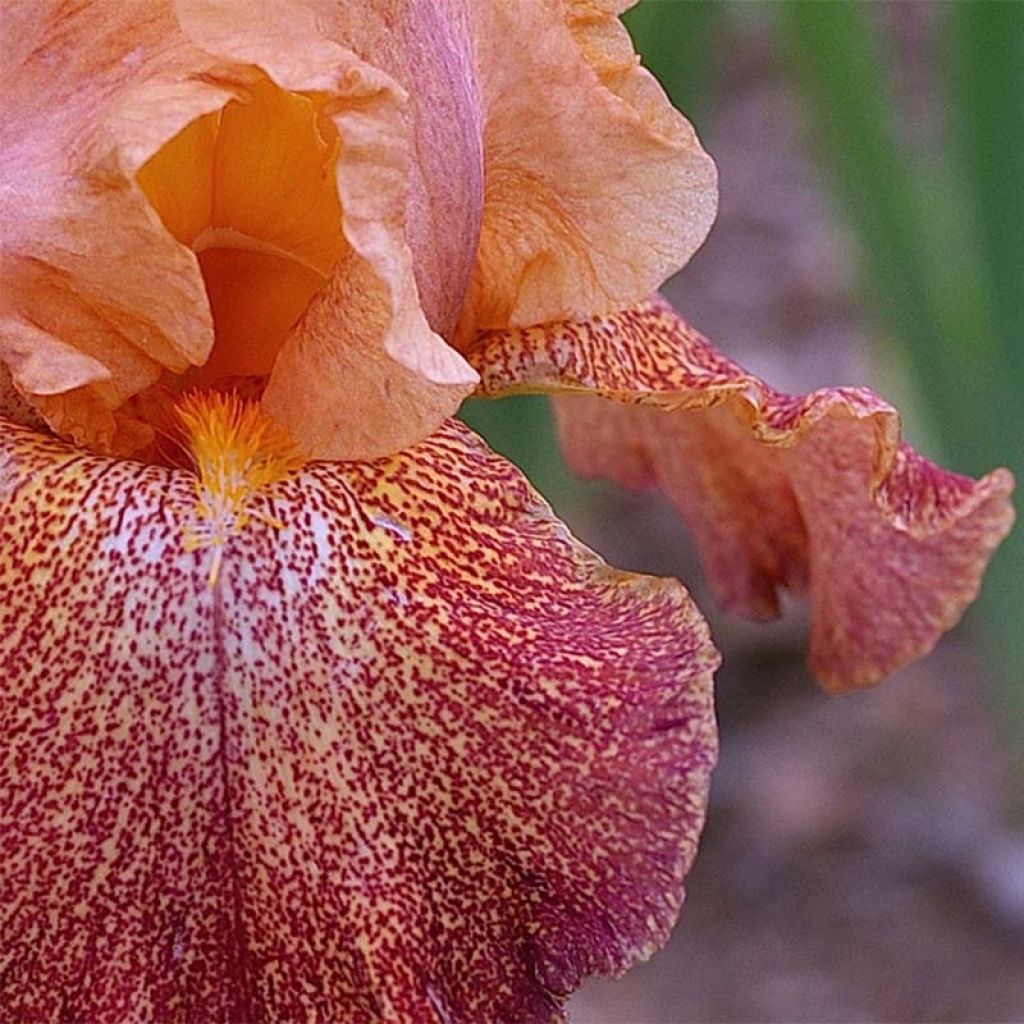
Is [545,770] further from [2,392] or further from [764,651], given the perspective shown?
[764,651]

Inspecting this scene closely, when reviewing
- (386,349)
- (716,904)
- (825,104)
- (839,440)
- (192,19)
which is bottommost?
(716,904)

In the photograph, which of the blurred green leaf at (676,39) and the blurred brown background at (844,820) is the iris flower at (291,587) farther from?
the blurred brown background at (844,820)

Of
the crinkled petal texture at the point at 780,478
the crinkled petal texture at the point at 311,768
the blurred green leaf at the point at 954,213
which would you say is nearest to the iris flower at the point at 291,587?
the crinkled petal texture at the point at 311,768

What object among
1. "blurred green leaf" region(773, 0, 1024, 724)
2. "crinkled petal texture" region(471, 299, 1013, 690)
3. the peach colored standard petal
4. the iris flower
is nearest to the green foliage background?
"blurred green leaf" region(773, 0, 1024, 724)

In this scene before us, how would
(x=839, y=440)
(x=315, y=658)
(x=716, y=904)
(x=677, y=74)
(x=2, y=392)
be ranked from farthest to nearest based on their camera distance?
(x=716, y=904) → (x=677, y=74) → (x=839, y=440) → (x=2, y=392) → (x=315, y=658)

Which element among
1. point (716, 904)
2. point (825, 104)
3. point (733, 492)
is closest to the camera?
point (733, 492)

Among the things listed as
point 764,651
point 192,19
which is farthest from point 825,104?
point 192,19

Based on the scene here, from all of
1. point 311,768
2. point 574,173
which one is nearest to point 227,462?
point 311,768
